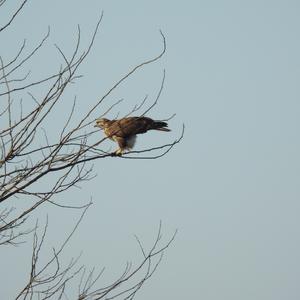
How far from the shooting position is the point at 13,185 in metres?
2.98

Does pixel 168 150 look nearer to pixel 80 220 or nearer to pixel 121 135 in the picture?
pixel 80 220

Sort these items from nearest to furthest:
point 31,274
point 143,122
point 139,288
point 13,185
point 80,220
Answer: point 13,185
point 31,274
point 139,288
point 80,220
point 143,122

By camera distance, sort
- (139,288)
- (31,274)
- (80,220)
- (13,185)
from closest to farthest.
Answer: (13,185) < (31,274) < (139,288) < (80,220)

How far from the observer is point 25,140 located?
3.07 metres

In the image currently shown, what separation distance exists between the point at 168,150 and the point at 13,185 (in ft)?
3.46

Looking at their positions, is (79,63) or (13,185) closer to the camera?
(13,185)

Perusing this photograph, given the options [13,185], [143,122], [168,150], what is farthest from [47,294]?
[143,122]

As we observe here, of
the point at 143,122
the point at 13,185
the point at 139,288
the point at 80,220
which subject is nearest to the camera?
the point at 13,185

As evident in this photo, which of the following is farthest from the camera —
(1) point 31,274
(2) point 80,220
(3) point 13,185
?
(2) point 80,220

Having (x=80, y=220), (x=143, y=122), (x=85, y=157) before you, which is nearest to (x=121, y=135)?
(x=143, y=122)

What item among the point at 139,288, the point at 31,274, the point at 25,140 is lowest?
the point at 139,288

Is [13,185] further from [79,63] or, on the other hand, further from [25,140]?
[79,63]

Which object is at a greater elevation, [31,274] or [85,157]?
[85,157]

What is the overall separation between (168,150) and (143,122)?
3.64 metres
